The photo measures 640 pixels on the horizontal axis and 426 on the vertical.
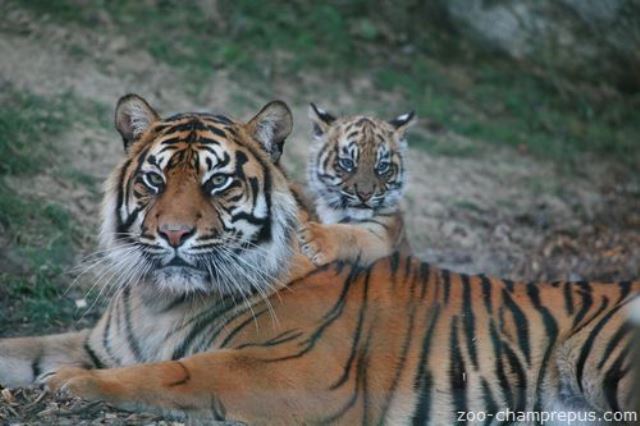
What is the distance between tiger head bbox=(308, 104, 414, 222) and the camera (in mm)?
6297

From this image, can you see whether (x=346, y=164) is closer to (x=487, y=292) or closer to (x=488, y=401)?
(x=487, y=292)

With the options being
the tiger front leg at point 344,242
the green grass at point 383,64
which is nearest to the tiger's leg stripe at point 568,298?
the tiger front leg at point 344,242

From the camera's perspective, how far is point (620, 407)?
4398mm

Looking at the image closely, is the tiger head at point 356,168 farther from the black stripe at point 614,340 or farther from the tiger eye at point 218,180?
the black stripe at point 614,340

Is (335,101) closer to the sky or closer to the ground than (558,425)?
closer to the sky

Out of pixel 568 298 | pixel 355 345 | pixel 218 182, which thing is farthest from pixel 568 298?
pixel 218 182

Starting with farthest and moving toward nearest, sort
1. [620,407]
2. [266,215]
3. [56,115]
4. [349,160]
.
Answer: [56,115]
[349,160]
[266,215]
[620,407]

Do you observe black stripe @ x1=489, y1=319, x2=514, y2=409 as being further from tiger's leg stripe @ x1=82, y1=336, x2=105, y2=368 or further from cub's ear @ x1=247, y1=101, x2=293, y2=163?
tiger's leg stripe @ x1=82, y1=336, x2=105, y2=368

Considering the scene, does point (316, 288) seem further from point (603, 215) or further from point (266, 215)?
point (603, 215)

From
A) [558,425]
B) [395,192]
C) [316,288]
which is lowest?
[558,425]

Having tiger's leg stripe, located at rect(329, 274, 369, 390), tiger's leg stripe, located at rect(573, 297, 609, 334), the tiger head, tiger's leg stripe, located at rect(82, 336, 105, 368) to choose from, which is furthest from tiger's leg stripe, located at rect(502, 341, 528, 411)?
the tiger head

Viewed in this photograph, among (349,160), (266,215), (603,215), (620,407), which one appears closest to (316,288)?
(266,215)

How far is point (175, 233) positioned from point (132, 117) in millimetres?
671

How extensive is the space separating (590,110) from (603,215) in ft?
4.69
